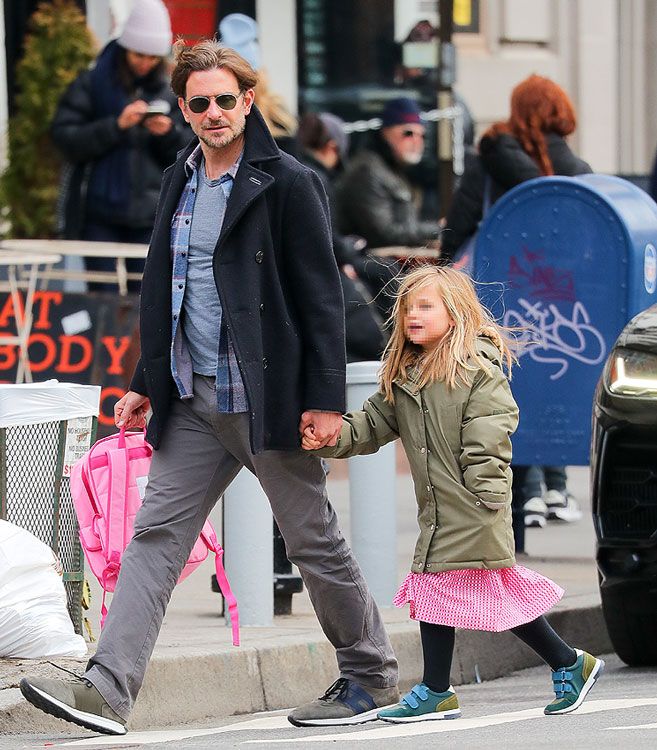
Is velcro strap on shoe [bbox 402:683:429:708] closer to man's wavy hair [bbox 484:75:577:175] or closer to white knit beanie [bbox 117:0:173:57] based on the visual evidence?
man's wavy hair [bbox 484:75:577:175]

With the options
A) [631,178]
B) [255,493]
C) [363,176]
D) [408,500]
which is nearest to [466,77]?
[631,178]

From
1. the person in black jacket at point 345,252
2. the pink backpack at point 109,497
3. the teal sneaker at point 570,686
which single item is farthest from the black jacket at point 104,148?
the teal sneaker at point 570,686

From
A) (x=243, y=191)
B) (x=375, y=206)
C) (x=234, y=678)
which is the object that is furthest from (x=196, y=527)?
(x=375, y=206)

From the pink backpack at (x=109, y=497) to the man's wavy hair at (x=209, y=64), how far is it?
3.39 feet

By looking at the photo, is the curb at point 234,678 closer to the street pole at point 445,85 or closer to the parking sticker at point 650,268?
the parking sticker at point 650,268

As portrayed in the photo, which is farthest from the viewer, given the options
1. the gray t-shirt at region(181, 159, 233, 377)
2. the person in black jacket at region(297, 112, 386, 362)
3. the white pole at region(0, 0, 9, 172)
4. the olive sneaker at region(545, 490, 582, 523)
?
the white pole at region(0, 0, 9, 172)

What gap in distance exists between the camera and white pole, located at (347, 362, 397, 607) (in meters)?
7.24

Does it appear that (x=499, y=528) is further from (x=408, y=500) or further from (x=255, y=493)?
(x=408, y=500)

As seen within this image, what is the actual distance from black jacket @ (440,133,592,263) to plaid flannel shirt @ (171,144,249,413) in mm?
3265

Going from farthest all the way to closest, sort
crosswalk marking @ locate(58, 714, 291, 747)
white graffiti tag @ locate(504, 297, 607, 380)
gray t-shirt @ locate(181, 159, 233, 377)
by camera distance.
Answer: white graffiti tag @ locate(504, 297, 607, 380) → gray t-shirt @ locate(181, 159, 233, 377) → crosswalk marking @ locate(58, 714, 291, 747)

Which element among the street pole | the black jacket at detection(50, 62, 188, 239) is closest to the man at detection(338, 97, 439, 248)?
the street pole

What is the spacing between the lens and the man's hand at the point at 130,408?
5758 millimetres

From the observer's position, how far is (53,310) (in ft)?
36.0

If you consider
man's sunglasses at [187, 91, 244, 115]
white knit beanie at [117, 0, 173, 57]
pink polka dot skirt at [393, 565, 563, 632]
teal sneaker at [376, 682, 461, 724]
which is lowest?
teal sneaker at [376, 682, 461, 724]
